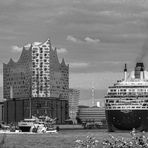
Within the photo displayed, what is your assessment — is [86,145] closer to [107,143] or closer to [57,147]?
[107,143]

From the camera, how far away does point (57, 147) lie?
11262 centimetres

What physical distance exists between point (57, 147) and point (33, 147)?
3966 millimetres

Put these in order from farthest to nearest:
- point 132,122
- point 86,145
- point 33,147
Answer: point 132,122 < point 33,147 < point 86,145

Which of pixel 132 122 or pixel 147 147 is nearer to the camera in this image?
pixel 147 147

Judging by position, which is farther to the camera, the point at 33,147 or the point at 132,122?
the point at 132,122

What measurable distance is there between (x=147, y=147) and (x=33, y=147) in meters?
82.5

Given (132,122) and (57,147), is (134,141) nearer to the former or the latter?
(57,147)

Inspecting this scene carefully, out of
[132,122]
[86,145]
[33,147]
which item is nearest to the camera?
[86,145]

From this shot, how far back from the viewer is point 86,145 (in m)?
30.1

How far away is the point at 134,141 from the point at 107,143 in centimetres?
124

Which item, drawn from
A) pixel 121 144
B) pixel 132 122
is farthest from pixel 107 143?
pixel 132 122

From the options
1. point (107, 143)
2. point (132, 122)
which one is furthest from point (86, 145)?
point (132, 122)

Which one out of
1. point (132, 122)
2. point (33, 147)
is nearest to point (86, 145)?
point (33, 147)

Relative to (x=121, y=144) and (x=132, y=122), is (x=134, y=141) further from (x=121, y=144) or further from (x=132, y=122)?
(x=132, y=122)
